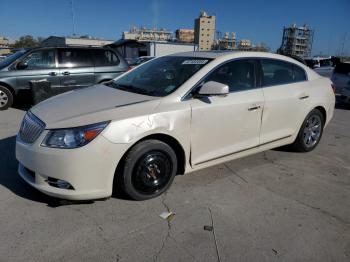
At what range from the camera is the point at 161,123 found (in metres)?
3.10

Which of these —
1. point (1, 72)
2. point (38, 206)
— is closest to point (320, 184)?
point (38, 206)

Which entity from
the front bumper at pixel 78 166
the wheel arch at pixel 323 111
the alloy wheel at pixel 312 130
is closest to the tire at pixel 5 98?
the front bumper at pixel 78 166

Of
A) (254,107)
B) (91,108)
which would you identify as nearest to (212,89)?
(254,107)

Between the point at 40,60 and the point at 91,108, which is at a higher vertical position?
the point at 40,60

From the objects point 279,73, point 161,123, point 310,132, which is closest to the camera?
point 161,123

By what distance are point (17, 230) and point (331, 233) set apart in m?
2.85

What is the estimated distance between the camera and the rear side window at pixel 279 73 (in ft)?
13.6

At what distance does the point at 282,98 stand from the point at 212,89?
53.5 inches

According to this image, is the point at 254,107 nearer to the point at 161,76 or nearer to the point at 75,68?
the point at 161,76

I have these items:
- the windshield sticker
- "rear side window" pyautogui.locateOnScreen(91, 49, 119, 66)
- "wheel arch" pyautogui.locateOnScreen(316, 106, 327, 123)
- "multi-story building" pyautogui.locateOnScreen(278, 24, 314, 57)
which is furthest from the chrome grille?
"multi-story building" pyautogui.locateOnScreen(278, 24, 314, 57)

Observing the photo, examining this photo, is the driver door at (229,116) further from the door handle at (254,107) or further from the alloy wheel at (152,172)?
the alloy wheel at (152,172)

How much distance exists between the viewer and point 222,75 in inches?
147

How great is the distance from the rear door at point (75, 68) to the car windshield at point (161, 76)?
4.15 m

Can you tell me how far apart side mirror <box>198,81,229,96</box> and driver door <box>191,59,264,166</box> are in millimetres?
114
